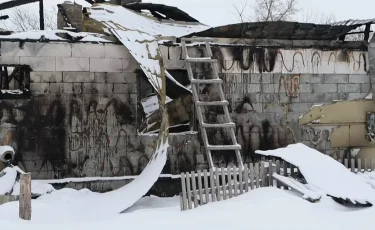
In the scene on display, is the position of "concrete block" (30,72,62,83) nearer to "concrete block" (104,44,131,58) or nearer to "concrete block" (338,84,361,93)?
"concrete block" (104,44,131,58)

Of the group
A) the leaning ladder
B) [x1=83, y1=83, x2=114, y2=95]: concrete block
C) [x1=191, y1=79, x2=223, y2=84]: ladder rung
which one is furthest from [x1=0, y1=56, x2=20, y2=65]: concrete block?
[x1=191, y1=79, x2=223, y2=84]: ladder rung

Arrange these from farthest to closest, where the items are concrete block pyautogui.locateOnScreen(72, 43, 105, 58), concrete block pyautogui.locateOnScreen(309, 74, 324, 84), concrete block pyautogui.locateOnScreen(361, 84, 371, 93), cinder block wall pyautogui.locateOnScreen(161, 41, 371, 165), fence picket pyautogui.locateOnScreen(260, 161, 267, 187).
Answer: concrete block pyautogui.locateOnScreen(361, 84, 371, 93)
concrete block pyautogui.locateOnScreen(309, 74, 324, 84)
cinder block wall pyautogui.locateOnScreen(161, 41, 371, 165)
concrete block pyautogui.locateOnScreen(72, 43, 105, 58)
fence picket pyautogui.locateOnScreen(260, 161, 267, 187)

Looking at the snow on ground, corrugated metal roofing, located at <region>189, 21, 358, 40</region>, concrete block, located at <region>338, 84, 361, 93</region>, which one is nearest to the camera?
the snow on ground

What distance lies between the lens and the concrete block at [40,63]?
8.80 metres

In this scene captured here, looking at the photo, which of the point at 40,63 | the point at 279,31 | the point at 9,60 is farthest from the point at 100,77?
the point at 279,31

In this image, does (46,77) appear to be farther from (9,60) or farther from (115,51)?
(115,51)

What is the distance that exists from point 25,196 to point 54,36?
159 inches

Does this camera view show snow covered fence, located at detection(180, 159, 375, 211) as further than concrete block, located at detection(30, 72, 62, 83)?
No

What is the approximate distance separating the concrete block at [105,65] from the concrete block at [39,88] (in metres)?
0.91

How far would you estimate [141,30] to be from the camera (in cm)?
991

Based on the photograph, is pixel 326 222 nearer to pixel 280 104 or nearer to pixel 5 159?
pixel 280 104

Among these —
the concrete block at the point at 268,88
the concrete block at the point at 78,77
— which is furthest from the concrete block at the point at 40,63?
the concrete block at the point at 268,88

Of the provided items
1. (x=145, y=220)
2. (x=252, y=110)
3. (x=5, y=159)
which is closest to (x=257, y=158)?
(x=252, y=110)

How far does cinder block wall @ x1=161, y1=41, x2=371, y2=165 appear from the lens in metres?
A: 9.81
